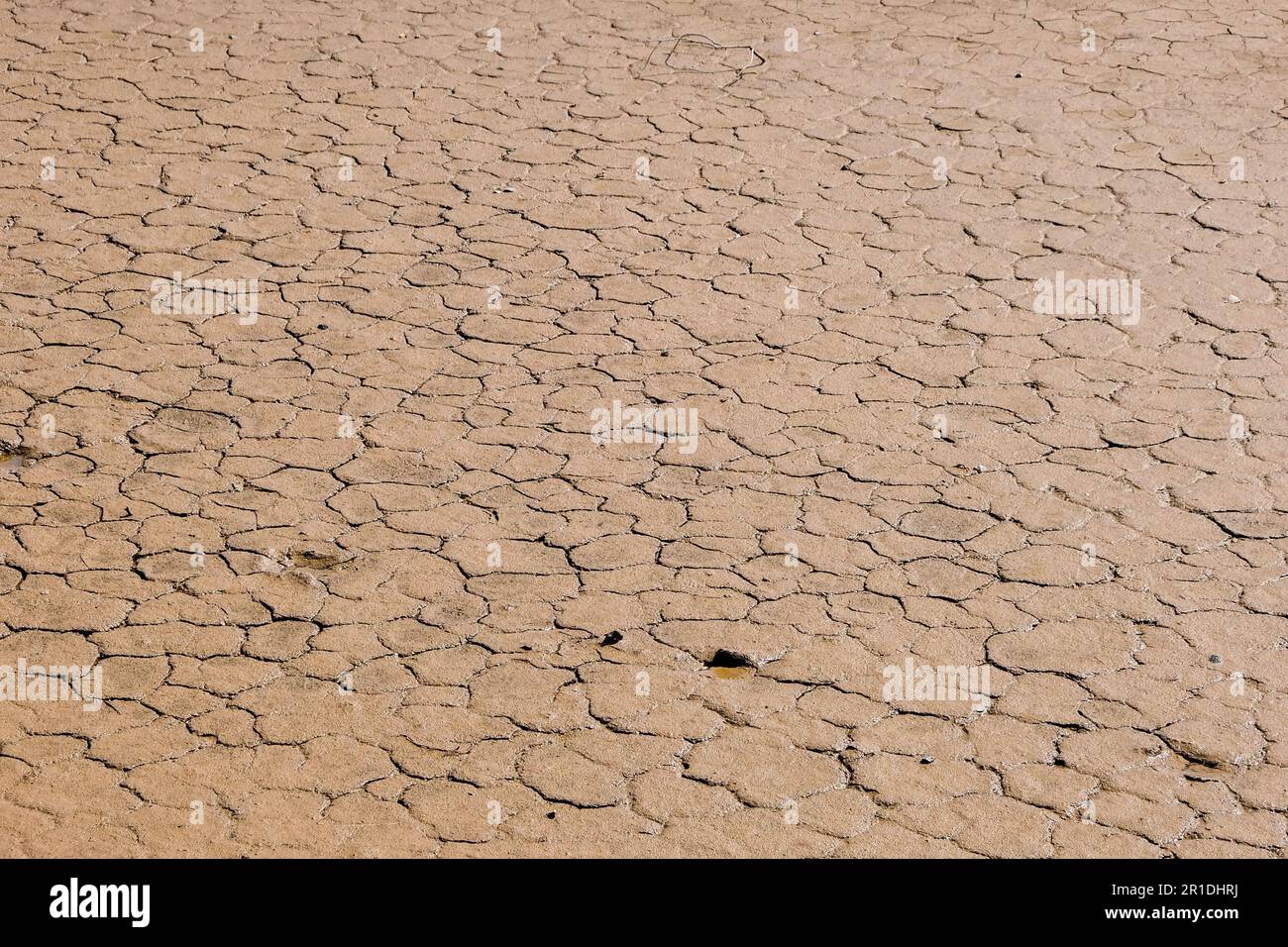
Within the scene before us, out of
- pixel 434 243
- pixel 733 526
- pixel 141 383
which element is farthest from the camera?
pixel 434 243

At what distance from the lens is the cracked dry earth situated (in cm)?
363

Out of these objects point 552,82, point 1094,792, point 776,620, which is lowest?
point 1094,792

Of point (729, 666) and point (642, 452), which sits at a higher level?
point (642, 452)

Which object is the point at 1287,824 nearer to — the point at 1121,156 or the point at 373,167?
the point at 1121,156

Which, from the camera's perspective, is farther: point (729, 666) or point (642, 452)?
point (642, 452)

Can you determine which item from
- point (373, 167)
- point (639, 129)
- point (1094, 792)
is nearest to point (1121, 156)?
point (639, 129)

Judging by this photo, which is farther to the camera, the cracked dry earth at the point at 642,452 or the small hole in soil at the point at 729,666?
the small hole in soil at the point at 729,666

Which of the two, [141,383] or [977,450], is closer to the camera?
[977,450]

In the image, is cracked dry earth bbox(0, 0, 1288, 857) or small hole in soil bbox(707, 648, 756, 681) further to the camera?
small hole in soil bbox(707, 648, 756, 681)

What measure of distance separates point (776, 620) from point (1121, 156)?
3.55 metres

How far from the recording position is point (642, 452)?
489 centimetres

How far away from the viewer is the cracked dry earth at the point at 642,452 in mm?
3631
